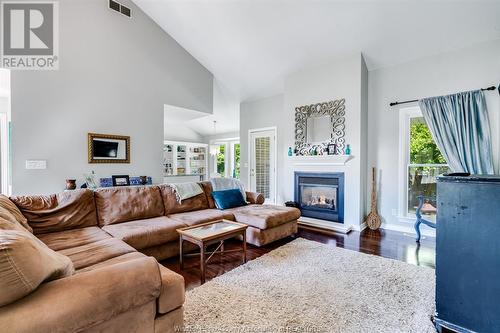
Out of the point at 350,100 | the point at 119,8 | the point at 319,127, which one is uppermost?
the point at 119,8

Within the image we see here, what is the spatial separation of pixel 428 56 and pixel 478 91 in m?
0.94

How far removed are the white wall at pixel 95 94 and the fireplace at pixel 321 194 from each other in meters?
2.95

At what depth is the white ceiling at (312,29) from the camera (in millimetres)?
3188

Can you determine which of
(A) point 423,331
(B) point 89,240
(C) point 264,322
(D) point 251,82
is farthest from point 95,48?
(A) point 423,331

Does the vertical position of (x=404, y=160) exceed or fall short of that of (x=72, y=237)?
it exceeds it

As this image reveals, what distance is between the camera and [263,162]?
6305 mm

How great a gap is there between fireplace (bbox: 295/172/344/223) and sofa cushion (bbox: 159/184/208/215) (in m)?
2.04

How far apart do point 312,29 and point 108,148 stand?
403cm

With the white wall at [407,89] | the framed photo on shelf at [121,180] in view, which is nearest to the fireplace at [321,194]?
the white wall at [407,89]

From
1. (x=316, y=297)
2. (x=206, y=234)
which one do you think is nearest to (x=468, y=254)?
(x=316, y=297)

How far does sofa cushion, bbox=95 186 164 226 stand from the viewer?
2920 millimetres

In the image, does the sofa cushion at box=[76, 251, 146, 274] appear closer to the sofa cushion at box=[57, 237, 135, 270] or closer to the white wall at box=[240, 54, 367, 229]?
the sofa cushion at box=[57, 237, 135, 270]

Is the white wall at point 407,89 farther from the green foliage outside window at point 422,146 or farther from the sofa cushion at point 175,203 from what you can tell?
the sofa cushion at point 175,203

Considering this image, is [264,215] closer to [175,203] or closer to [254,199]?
[254,199]
